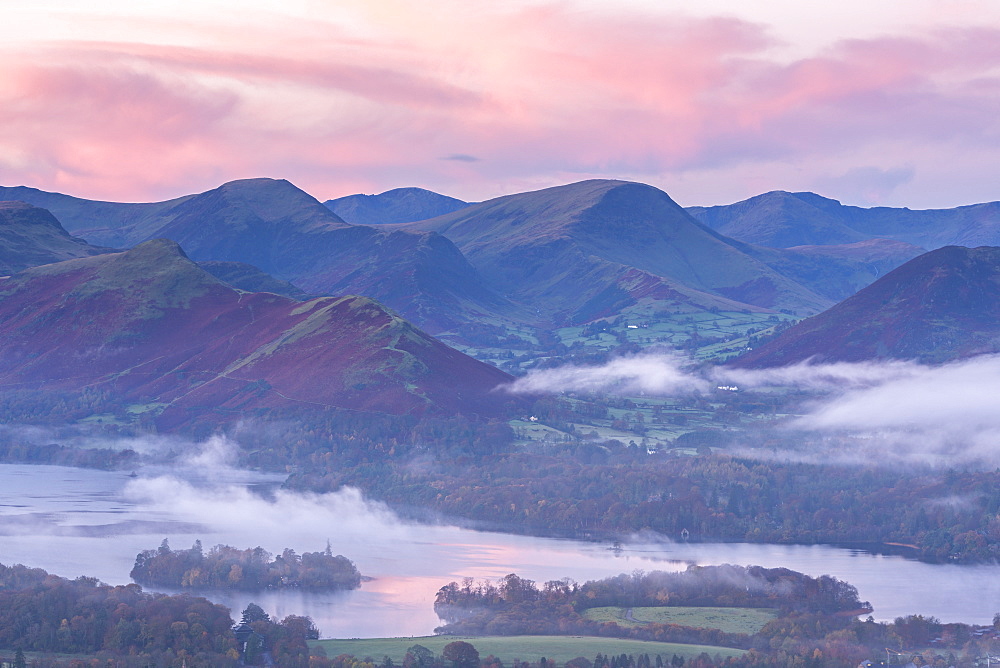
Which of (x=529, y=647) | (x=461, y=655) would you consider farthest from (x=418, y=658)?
(x=529, y=647)

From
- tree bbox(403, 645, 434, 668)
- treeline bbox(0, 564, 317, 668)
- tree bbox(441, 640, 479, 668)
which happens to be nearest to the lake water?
treeline bbox(0, 564, 317, 668)

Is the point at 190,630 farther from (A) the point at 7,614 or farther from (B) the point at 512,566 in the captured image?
(B) the point at 512,566

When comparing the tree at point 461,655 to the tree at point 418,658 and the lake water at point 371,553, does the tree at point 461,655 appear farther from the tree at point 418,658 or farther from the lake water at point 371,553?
the lake water at point 371,553

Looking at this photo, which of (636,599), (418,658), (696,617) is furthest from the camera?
(636,599)

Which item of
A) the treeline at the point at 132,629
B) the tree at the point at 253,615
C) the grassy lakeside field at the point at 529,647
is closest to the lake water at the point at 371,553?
the tree at the point at 253,615

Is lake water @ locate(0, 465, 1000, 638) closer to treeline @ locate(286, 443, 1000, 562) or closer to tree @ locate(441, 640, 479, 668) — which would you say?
treeline @ locate(286, 443, 1000, 562)

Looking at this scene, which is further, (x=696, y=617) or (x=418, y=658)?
(x=696, y=617)

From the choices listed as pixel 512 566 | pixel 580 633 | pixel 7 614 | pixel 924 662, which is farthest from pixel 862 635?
pixel 7 614

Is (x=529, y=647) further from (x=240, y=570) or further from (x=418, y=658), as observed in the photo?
(x=240, y=570)
